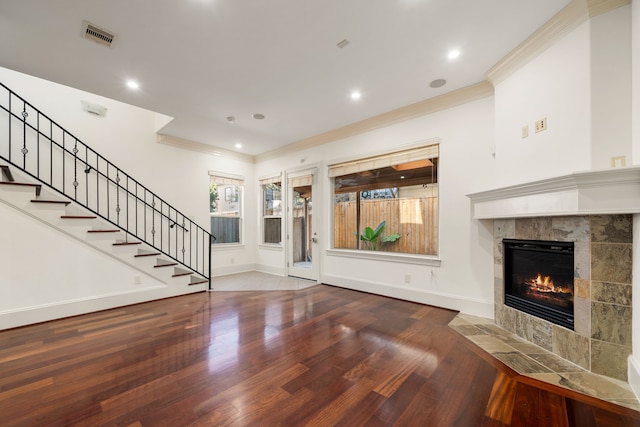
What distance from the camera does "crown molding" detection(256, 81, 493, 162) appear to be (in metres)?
3.36

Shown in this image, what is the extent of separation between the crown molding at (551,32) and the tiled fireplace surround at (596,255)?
1380 mm

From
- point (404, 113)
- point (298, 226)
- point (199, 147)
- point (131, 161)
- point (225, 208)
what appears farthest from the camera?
point (225, 208)

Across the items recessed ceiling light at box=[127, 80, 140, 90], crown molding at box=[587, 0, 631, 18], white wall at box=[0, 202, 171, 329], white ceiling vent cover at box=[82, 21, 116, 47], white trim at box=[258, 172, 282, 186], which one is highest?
white ceiling vent cover at box=[82, 21, 116, 47]

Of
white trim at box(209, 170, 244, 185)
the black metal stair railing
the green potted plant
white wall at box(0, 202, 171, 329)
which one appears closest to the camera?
white wall at box(0, 202, 171, 329)

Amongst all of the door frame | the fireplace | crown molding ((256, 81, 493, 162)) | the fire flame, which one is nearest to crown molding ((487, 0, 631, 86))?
crown molding ((256, 81, 493, 162))

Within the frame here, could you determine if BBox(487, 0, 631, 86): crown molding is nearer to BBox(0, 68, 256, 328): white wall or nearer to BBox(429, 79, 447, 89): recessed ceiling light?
BBox(429, 79, 447, 89): recessed ceiling light

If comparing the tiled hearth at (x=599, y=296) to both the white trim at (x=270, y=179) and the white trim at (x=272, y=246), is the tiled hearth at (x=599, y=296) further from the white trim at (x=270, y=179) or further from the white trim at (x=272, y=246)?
the white trim at (x=270, y=179)

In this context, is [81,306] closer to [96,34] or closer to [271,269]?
[96,34]

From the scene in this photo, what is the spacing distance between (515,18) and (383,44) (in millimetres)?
1164

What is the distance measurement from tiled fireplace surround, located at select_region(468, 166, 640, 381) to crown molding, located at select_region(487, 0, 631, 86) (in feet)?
4.53

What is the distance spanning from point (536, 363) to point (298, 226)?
4.51m

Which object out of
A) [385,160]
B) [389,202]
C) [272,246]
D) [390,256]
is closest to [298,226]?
[272,246]

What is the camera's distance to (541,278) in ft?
8.61

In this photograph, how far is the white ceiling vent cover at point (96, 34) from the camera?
7.72 feet
